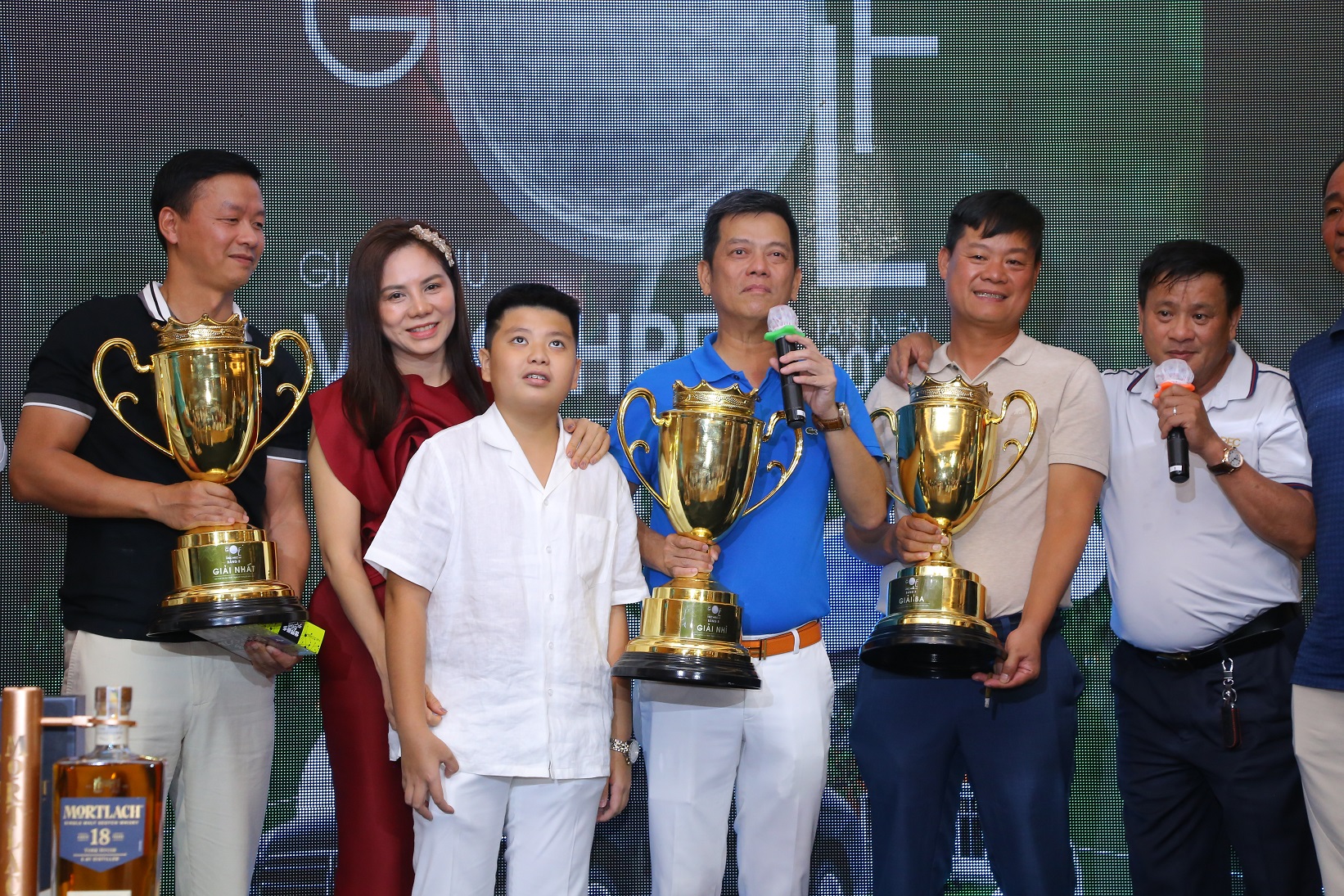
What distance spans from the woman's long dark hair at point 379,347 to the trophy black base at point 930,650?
0.90 m

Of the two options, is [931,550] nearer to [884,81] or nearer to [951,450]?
[951,450]

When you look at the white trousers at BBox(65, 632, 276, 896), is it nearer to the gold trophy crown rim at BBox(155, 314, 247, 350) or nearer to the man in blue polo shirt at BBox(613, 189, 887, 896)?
the gold trophy crown rim at BBox(155, 314, 247, 350)

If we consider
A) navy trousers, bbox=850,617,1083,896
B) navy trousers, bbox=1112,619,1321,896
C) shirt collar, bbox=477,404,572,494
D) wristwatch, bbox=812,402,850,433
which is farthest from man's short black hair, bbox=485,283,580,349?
navy trousers, bbox=1112,619,1321,896

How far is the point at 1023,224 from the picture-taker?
8.18ft

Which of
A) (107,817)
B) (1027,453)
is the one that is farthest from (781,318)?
(107,817)

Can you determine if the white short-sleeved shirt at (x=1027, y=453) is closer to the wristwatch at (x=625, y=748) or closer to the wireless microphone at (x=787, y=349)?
the wireless microphone at (x=787, y=349)

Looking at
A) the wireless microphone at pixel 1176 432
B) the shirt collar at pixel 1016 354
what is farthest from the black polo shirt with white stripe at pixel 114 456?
the wireless microphone at pixel 1176 432

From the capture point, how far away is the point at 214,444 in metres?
2.21

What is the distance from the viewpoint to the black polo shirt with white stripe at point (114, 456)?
237cm

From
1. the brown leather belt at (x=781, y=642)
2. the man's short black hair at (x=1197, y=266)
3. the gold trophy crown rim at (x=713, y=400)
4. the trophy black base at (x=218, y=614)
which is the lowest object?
the brown leather belt at (x=781, y=642)

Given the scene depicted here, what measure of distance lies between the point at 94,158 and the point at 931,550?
2505 mm

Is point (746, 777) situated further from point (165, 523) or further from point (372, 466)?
point (165, 523)

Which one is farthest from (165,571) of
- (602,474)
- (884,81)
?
(884,81)

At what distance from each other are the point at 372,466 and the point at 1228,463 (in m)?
1.61
